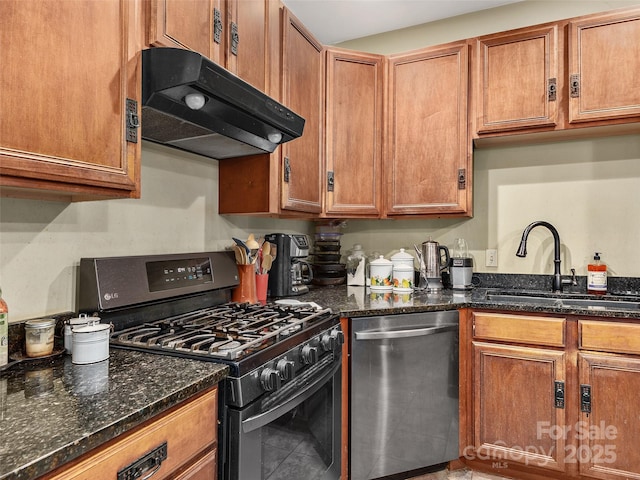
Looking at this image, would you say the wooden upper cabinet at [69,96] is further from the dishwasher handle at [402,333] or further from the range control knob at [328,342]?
the dishwasher handle at [402,333]

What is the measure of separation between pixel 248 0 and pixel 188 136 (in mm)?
667

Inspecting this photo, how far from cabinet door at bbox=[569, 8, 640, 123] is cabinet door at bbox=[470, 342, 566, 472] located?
1270 millimetres

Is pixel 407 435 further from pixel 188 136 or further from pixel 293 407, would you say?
pixel 188 136

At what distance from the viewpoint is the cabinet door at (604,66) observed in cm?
200

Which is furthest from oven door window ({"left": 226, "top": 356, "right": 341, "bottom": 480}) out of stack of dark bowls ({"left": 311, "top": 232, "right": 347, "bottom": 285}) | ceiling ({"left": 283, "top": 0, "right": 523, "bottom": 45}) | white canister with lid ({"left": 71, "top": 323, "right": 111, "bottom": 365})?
ceiling ({"left": 283, "top": 0, "right": 523, "bottom": 45})

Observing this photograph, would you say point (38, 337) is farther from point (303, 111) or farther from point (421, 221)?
point (421, 221)

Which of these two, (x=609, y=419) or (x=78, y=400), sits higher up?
(x=78, y=400)

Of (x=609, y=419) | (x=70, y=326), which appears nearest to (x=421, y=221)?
(x=609, y=419)

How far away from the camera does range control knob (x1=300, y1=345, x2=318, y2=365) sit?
1387 millimetres

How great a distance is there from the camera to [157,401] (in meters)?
0.85

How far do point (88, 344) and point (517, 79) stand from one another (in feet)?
7.87

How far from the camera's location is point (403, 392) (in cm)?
192

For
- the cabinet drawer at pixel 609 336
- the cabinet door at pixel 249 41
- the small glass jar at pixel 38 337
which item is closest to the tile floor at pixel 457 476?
the cabinet drawer at pixel 609 336

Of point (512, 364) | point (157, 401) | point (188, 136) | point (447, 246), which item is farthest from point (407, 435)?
point (188, 136)
